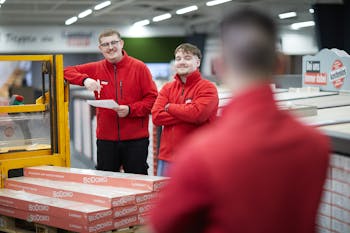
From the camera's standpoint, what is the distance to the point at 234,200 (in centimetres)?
149

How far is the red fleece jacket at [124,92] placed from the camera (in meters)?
4.45

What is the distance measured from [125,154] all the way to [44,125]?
2.20 ft

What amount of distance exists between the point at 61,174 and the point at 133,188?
2.06 ft

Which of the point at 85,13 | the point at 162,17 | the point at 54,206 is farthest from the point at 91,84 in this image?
the point at 162,17

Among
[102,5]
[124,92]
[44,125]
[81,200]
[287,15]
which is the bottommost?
[81,200]

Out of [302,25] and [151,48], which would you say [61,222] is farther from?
[151,48]

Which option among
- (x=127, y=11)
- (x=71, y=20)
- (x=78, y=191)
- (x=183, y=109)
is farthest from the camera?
(x=71, y=20)

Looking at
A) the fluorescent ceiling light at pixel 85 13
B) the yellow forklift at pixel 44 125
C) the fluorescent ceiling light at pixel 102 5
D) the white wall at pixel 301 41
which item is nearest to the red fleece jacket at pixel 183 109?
the yellow forklift at pixel 44 125

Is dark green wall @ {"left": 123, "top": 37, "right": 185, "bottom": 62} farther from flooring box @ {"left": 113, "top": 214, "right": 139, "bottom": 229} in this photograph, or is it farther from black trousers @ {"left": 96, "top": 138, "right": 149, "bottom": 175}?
flooring box @ {"left": 113, "top": 214, "right": 139, "bottom": 229}

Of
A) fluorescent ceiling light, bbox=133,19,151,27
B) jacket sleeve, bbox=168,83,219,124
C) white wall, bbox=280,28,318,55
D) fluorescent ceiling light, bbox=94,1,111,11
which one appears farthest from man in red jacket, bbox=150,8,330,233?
white wall, bbox=280,28,318,55

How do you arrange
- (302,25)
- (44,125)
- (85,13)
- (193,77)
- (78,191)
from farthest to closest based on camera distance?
(302,25)
(85,13)
(44,125)
(193,77)
(78,191)

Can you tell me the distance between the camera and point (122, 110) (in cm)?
430

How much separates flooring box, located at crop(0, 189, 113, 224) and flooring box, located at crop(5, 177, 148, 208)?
4 centimetres

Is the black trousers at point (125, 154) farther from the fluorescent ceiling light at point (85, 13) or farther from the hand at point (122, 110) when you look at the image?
the fluorescent ceiling light at point (85, 13)
